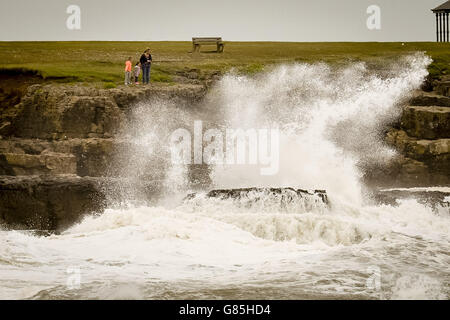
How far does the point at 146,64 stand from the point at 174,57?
7.15 m

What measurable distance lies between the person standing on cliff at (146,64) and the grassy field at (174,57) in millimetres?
1186

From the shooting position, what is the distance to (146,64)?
3078 cm

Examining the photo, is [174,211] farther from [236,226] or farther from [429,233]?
[429,233]

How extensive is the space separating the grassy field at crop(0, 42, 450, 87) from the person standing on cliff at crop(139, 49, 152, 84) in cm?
119

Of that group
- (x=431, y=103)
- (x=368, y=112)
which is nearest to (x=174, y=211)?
(x=368, y=112)

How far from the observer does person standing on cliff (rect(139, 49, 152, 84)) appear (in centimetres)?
3054

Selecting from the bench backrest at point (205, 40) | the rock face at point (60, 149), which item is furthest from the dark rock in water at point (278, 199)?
the bench backrest at point (205, 40)

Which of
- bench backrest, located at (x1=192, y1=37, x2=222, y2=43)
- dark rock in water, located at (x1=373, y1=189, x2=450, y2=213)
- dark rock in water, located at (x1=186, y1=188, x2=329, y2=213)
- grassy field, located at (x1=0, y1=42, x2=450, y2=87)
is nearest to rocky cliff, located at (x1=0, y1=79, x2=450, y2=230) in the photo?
grassy field, located at (x1=0, y1=42, x2=450, y2=87)

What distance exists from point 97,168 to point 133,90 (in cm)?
407

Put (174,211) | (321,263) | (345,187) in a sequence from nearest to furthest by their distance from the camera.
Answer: (321,263), (174,211), (345,187)

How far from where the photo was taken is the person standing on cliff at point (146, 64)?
3054cm

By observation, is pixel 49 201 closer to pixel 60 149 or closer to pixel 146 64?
pixel 60 149
